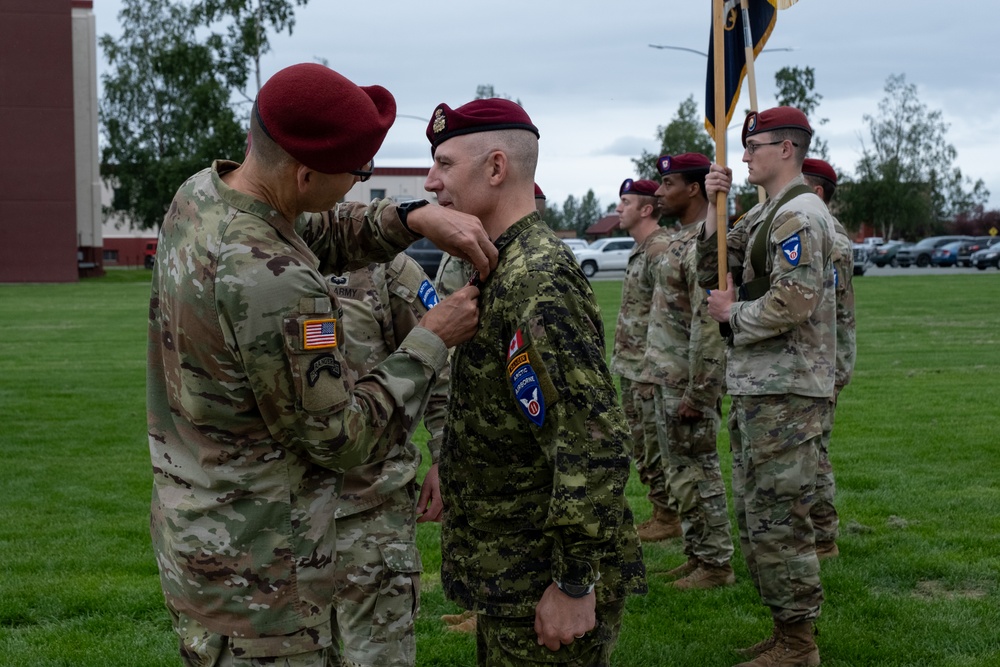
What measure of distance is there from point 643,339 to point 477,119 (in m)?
4.72

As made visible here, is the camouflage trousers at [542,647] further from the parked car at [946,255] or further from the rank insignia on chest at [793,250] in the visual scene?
the parked car at [946,255]

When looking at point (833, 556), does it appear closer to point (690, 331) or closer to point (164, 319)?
point (690, 331)

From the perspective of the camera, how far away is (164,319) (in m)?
2.69

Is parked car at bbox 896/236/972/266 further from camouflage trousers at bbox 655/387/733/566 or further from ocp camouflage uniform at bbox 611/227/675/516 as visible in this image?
camouflage trousers at bbox 655/387/733/566

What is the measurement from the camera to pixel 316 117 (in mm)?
2561

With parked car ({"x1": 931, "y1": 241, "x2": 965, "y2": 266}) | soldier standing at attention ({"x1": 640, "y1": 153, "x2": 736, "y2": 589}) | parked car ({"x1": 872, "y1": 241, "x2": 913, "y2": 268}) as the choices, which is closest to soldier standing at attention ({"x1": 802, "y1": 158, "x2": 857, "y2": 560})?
soldier standing at attention ({"x1": 640, "y1": 153, "x2": 736, "y2": 589})

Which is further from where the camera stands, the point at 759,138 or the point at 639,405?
the point at 639,405

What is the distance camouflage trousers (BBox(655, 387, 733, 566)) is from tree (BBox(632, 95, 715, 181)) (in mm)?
53672

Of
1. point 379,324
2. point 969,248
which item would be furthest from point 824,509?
point 969,248

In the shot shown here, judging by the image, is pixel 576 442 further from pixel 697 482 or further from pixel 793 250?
pixel 697 482

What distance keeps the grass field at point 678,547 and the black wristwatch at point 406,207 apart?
109 inches

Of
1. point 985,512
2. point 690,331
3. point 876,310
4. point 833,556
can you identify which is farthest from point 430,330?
point 876,310

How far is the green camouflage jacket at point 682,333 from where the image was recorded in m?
6.63

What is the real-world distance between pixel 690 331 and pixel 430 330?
4.31 m
